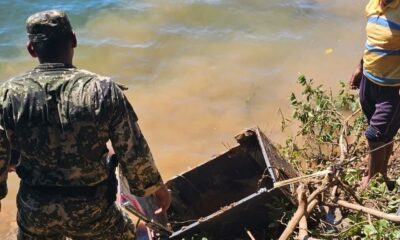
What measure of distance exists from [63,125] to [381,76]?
6.35ft

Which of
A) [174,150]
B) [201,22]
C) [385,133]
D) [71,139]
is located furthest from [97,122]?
[201,22]

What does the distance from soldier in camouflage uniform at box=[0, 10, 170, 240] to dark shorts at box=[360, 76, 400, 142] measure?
→ 4.84ft

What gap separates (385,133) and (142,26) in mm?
5052

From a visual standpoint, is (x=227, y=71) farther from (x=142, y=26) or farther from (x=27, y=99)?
(x=27, y=99)

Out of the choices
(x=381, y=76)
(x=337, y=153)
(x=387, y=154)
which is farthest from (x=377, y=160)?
(x=337, y=153)

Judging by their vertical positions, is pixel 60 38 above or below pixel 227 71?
above

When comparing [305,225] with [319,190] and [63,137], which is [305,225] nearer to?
[319,190]

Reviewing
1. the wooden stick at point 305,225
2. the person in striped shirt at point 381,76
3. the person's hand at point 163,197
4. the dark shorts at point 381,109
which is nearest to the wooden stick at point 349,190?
the wooden stick at point 305,225

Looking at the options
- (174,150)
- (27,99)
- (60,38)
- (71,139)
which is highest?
(60,38)

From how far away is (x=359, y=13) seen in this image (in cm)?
803

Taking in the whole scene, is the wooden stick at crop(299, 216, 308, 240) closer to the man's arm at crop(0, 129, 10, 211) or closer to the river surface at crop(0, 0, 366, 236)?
the man's arm at crop(0, 129, 10, 211)

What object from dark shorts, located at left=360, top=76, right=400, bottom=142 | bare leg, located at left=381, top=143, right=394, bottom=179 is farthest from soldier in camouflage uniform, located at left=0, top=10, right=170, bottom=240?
bare leg, located at left=381, top=143, right=394, bottom=179

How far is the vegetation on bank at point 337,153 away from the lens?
3.32 meters

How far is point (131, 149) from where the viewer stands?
9.02ft
